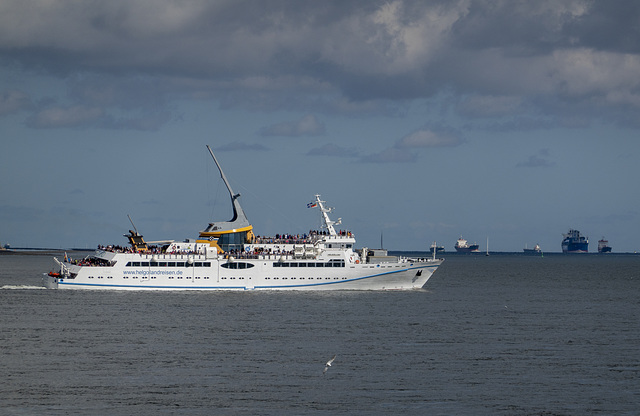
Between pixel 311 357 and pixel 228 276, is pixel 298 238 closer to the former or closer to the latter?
pixel 228 276

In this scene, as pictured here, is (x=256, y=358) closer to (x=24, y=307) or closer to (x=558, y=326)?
(x=558, y=326)

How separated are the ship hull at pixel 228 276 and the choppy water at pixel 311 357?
6842 mm

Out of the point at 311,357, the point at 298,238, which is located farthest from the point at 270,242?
the point at 311,357

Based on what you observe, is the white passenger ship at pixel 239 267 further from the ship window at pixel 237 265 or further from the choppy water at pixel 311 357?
the choppy water at pixel 311 357

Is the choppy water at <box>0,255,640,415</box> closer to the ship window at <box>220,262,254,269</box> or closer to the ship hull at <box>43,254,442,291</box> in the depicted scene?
the ship hull at <box>43,254,442,291</box>

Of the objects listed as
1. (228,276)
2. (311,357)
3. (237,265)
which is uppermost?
(237,265)

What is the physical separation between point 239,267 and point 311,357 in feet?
137

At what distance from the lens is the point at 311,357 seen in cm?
4788

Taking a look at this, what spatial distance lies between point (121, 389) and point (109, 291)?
52289 millimetres

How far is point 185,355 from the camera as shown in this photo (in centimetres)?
4862

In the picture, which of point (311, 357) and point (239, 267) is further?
point (239, 267)

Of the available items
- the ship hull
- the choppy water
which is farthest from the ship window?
the choppy water

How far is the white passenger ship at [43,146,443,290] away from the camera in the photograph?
88.8 m

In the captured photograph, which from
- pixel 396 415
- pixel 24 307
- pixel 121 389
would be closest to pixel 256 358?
pixel 121 389
